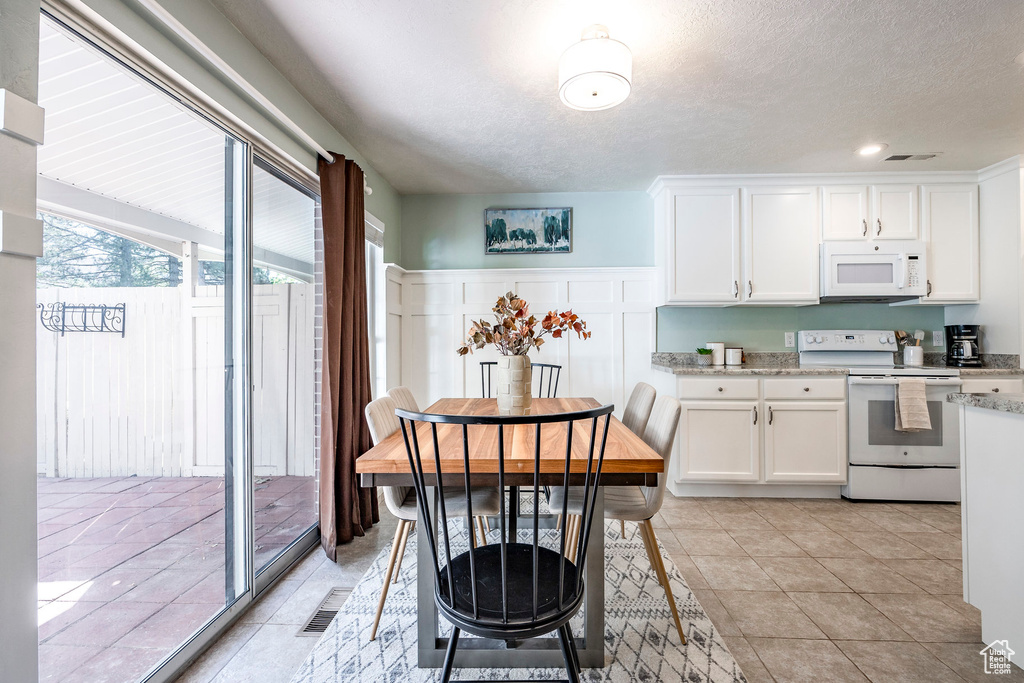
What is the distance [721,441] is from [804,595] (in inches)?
52.8

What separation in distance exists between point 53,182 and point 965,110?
12.9ft

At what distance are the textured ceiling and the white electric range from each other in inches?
59.6

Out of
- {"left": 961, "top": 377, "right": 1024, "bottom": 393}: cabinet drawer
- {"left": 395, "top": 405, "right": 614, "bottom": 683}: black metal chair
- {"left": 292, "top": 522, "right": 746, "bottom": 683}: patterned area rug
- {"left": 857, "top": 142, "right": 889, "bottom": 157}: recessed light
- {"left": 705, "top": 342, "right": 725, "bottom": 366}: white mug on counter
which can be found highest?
{"left": 857, "top": 142, "right": 889, "bottom": 157}: recessed light

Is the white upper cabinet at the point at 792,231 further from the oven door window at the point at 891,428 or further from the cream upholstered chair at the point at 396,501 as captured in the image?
the cream upholstered chair at the point at 396,501

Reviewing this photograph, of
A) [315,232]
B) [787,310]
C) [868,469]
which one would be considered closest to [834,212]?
[787,310]

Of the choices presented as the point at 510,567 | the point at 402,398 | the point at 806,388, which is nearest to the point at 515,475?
Result: the point at 510,567

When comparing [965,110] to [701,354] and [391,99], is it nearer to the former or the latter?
[701,354]

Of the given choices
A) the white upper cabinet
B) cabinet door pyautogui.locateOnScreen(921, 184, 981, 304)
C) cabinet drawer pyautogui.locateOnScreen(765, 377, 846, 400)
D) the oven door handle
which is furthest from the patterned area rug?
cabinet door pyautogui.locateOnScreen(921, 184, 981, 304)

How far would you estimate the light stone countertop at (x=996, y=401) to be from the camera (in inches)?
57.6

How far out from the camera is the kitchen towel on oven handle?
10.3ft

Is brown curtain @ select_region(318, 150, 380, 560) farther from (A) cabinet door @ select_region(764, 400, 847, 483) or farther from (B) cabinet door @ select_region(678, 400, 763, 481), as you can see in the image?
(A) cabinet door @ select_region(764, 400, 847, 483)

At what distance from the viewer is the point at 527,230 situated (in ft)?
13.2

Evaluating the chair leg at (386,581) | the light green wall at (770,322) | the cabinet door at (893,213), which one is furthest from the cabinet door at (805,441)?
the chair leg at (386,581)

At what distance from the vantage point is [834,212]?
3539mm
